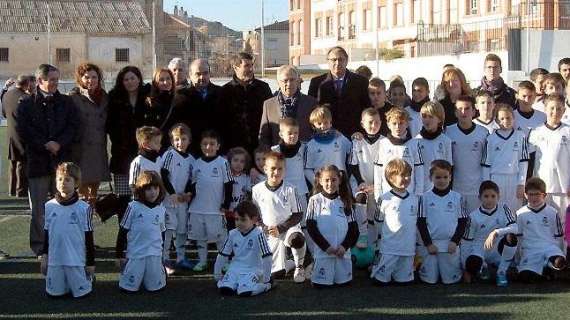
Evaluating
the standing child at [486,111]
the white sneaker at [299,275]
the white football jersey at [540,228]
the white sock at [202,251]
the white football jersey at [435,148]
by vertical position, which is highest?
the standing child at [486,111]

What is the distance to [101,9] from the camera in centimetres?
5653

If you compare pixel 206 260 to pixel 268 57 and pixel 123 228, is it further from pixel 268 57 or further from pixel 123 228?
pixel 268 57

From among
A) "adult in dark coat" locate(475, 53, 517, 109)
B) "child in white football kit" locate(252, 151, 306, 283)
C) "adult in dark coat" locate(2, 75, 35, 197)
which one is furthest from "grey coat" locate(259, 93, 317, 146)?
"adult in dark coat" locate(2, 75, 35, 197)

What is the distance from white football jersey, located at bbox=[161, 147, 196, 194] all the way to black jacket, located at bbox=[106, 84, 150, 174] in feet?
1.80

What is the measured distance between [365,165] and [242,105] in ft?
4.50

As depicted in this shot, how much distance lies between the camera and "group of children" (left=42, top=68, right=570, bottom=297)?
734 cm

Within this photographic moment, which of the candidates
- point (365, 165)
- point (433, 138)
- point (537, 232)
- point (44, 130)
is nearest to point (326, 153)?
point (365, 165)

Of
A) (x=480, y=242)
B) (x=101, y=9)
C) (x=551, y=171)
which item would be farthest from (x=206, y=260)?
(x=101, y=9)

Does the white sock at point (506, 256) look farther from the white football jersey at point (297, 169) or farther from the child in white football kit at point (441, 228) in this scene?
the white football jersey at point (297, 169)

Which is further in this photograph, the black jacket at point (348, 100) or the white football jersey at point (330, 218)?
the black jacket at point (348, 100)

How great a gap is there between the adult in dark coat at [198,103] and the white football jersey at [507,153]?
258 cm

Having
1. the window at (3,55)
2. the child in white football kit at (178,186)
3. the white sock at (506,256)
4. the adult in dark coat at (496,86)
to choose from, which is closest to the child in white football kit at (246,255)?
the child in white football kit at (178,186)

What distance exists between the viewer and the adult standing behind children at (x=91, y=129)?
8742 millimetres

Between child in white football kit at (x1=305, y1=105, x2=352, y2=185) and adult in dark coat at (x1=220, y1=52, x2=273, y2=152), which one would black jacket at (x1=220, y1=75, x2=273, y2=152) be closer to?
adult in dark coat at (x1=220, y1=52, x2=273, y2=152)
